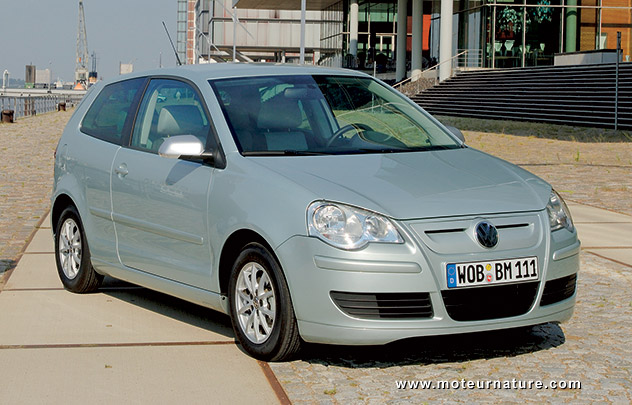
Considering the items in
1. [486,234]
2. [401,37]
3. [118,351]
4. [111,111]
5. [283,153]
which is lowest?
[118,351]

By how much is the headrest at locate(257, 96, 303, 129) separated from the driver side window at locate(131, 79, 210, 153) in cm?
33

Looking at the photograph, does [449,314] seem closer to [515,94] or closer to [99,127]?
[99,127]

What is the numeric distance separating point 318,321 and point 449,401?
2.42 feet

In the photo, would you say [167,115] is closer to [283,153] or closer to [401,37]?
[283,153]

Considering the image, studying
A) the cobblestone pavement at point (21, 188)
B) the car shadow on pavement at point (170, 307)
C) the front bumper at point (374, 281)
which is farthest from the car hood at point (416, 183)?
the cobblestone pavement at point (21, 188)

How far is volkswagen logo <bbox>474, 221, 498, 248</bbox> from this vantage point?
4.80 metres

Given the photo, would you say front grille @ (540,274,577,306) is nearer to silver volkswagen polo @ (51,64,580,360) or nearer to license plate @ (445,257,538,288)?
silver volkswagen polo @ (51,64,580,360)

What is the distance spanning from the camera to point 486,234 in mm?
4828

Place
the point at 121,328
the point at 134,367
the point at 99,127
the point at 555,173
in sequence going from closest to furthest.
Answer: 1. the point at 134,367
2. the point at 121,328
3. the point at 99,127
4. the point at 555,173

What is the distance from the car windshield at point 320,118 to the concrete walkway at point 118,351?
116 cm

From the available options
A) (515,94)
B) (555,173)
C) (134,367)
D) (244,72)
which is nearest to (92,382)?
(134,367)

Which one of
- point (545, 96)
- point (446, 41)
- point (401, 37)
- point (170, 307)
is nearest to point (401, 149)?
point (170, 307)

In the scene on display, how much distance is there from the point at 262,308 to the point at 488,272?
1.15 meters

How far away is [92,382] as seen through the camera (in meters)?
4.82
